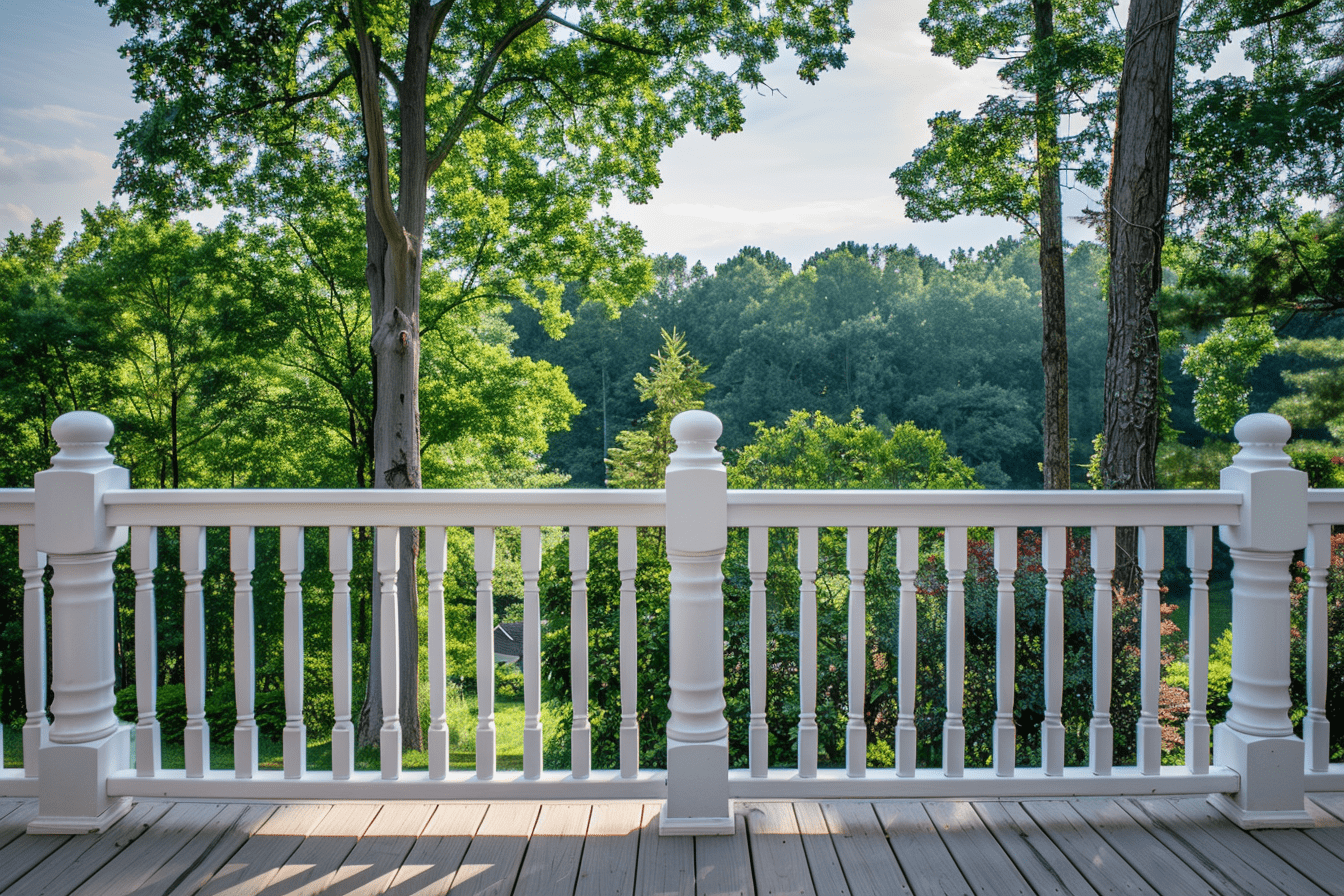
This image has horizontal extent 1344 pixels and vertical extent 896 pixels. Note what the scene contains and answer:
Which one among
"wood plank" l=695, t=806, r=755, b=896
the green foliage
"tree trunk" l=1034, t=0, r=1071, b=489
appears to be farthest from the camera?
"tree trunk" l=1034, t=0, r=1071, b=489

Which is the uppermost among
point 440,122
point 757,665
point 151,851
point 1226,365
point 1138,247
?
point 440,122

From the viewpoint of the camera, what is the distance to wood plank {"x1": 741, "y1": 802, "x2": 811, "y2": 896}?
1.71 m

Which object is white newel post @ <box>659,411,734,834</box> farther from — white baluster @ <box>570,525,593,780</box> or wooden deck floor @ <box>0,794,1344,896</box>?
white baluster @ <box>570,525,593,780</box>

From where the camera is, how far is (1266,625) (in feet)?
6.55

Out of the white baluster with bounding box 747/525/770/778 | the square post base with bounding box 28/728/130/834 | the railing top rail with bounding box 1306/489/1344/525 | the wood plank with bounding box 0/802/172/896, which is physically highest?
the railing top rail with bounding box 1306/489/1344/525

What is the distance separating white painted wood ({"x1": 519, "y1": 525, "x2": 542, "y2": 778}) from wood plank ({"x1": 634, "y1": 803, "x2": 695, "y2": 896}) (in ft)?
1.02

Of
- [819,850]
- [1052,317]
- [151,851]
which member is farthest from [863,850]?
[1052,317]

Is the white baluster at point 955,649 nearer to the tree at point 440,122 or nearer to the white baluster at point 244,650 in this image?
the white baluster at point 244,650

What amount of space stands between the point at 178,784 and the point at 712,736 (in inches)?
51.6

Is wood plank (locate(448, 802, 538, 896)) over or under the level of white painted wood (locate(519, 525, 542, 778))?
under

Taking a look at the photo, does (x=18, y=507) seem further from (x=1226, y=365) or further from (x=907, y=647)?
(x=1226, y=365)

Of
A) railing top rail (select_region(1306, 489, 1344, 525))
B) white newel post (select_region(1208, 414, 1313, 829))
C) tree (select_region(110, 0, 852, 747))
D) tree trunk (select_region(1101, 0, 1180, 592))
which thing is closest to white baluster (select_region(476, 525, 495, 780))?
white newel post (select_region(1208, 414, 1313, 829))

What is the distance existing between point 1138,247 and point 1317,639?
4.36m

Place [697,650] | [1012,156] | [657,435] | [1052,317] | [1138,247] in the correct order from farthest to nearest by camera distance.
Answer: [657,435]
[1052,317]
[1012,156]
[1138,247]
[697,650]
